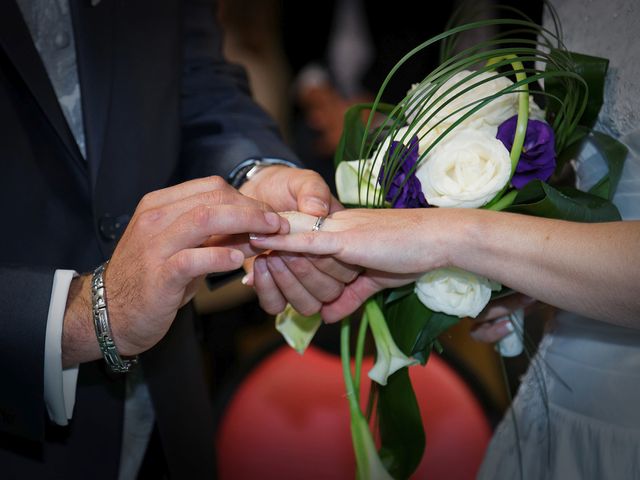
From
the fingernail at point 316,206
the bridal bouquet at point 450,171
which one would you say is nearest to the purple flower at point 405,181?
the bridal bouquet at point 450,171

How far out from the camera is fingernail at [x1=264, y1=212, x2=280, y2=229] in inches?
35.3

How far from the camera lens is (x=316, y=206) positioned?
0.99m

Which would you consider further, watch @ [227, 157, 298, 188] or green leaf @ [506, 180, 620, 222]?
watch @ [227, 157, 298, 188]

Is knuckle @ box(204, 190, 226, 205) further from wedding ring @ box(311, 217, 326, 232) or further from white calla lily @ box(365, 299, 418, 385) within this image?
white calla lily @ box(365, 299, 418, 385)

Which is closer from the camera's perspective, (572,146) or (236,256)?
(236,256)

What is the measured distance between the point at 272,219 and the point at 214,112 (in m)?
0.61

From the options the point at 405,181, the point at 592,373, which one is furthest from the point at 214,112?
the point at 592,373

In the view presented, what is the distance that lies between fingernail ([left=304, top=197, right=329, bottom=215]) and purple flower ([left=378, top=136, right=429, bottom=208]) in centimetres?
10

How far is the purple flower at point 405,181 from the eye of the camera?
0.88 meters

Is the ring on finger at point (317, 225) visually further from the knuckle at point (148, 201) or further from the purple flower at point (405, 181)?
the knuckle at point (148, 201)

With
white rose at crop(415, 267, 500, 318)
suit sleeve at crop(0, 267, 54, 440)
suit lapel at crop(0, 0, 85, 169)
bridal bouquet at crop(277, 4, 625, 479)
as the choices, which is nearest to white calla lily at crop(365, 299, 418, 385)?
bridal bouquet at crop(277, 4, 625, 479)

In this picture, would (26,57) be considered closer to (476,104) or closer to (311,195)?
(311,195)

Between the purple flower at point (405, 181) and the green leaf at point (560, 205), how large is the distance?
148mm

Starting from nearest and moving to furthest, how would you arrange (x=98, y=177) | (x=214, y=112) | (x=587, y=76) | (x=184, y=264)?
1. (x=184, y=264)
2. (x=587, y=76)
3. (x=98, y=177)
4. (x=214, y=112)
